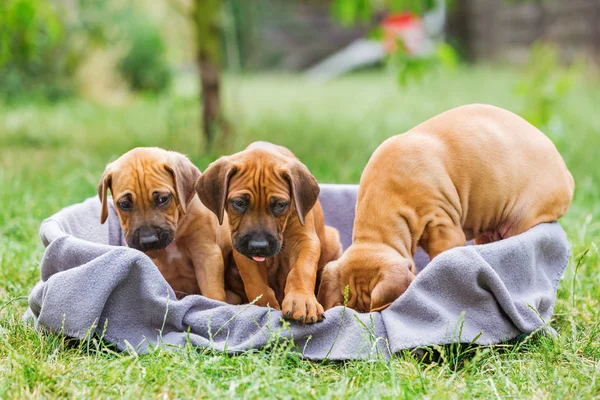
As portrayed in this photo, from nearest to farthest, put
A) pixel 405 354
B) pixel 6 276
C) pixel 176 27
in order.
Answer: pixel 405 354 → pixel 6 276 → pixel 176 27

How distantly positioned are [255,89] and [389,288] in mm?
13705

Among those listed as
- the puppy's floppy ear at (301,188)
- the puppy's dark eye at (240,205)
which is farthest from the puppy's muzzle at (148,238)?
the puppy's floppy ear at (301,188)

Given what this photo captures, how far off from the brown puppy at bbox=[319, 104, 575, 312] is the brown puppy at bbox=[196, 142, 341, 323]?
0.20 metres

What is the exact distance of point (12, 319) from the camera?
12.3ft

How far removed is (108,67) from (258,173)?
11334 millimetres

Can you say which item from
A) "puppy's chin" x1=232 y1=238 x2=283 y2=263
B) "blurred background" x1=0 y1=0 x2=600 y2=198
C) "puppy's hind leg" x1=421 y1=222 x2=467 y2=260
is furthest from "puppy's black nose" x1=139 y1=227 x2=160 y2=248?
"blurred background" x1=0 y1=0 x2=600 y2=198

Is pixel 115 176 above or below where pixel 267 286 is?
above

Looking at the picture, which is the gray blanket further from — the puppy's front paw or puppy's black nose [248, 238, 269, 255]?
puppy's black nose [248, 238, 269, 255]

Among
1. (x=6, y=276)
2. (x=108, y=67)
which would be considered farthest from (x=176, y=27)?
(x=6, y=276)

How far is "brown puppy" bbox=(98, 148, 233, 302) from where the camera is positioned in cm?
367

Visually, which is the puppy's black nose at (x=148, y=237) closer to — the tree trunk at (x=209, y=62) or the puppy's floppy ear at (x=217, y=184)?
the puppy's floppy ear at (x=217, y=184)

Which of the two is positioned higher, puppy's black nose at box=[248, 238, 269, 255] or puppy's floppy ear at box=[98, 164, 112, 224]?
puppy's floppy ear at box=[98, 164, 112, 224]

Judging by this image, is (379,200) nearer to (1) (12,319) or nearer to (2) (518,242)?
(2) (518,242)

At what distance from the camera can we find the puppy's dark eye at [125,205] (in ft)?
→ 12.1
